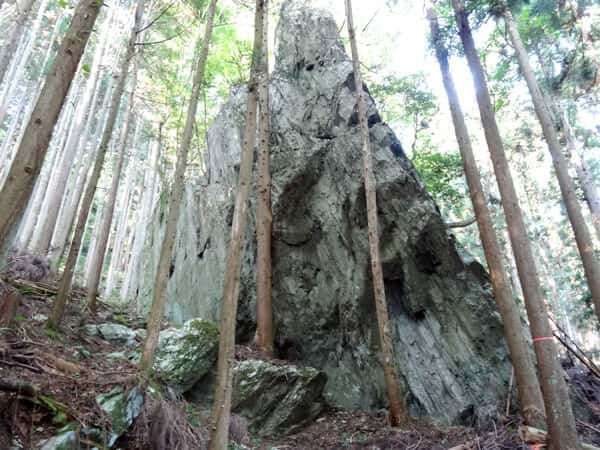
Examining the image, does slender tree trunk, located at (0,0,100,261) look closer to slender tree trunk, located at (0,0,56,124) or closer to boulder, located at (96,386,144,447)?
boulder, located at (96,386,144,447)

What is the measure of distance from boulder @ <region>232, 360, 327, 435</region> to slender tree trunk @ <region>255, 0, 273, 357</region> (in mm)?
908

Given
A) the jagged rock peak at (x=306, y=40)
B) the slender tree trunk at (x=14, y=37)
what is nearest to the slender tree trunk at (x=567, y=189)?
the jagged rock peak at (x=306, y=40)

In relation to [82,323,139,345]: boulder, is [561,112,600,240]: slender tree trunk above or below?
above

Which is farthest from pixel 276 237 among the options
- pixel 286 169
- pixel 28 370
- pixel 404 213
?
pixel 28 370

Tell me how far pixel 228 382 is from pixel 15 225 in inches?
101

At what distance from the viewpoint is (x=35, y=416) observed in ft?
10.9

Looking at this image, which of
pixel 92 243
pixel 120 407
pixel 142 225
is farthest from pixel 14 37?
pixel 142 225

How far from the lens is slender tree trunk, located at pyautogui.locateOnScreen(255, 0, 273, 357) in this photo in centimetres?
866

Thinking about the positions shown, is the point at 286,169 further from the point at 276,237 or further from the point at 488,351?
the point at 488,351

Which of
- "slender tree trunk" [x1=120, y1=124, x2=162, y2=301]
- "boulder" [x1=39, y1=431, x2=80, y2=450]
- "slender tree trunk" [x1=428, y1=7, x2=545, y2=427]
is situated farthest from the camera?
"slender tree trunk" [x1=120, y1=124, x2=162, y2=301]

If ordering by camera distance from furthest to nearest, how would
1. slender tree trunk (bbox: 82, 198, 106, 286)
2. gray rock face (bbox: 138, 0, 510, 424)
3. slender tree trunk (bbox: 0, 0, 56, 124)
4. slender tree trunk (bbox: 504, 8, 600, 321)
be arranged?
slender tree trunk (bbox: 82, 198, 106, 286)
slender tree trunk (bbox: 0, 0, 56, 124)
gray rock face (bbox: 138, 0, 510, 424)
slender tree trunk (bbox: 504, 8, 600, 321)

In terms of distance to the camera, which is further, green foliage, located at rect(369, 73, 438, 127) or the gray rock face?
green foliage, located at rect(369, 73, 438, 127)

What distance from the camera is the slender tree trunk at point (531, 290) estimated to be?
4.58 meters

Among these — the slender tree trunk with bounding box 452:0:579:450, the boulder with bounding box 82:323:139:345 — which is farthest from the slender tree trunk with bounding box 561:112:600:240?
the boulder with bounding box 82:323:139:345
